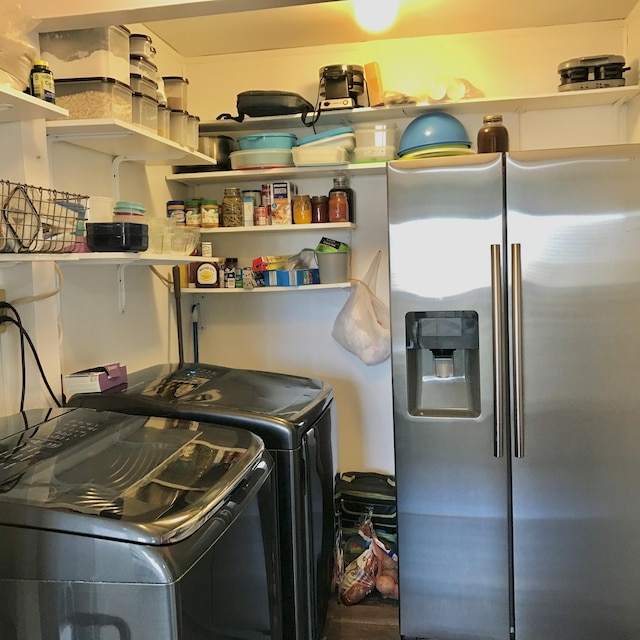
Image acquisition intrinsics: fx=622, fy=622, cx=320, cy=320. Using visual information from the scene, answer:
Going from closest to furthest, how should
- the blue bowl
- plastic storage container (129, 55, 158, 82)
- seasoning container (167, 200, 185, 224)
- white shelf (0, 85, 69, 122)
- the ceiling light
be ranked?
white shelf (0, 85, 69, 122), plastic storage container (129, 55, 158, 82), the ceiling light, the blue bowl, seasoning container (167, 200, 185, 224)

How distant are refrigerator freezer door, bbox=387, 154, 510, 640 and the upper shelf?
0.54m

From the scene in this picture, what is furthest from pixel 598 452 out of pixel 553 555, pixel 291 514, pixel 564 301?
pixel 291 514

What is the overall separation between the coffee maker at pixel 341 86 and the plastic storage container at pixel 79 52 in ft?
3.43

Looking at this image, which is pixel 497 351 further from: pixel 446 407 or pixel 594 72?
pixel 594 72

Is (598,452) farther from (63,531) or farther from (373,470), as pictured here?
(63,531)

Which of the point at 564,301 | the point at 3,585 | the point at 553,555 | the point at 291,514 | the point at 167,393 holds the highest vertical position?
the point at 564,301

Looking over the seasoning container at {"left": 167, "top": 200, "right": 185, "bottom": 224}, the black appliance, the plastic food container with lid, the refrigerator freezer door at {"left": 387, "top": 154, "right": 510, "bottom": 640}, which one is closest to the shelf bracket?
the seasoning container at {"left": 167, "top": 200, "right": 185, "bottom": 224}

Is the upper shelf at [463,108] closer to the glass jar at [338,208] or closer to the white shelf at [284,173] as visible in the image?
the white shelf at [284,173]

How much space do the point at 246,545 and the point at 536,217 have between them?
138cm

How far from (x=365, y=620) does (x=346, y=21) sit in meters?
2.34

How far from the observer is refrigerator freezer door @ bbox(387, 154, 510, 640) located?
208cm

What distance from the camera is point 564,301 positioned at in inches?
80.0

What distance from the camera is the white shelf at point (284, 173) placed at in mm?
2545

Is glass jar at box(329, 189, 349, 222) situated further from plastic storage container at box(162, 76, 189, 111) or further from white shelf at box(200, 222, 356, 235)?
plastic storage container at box(162, 76, 189, 111)
